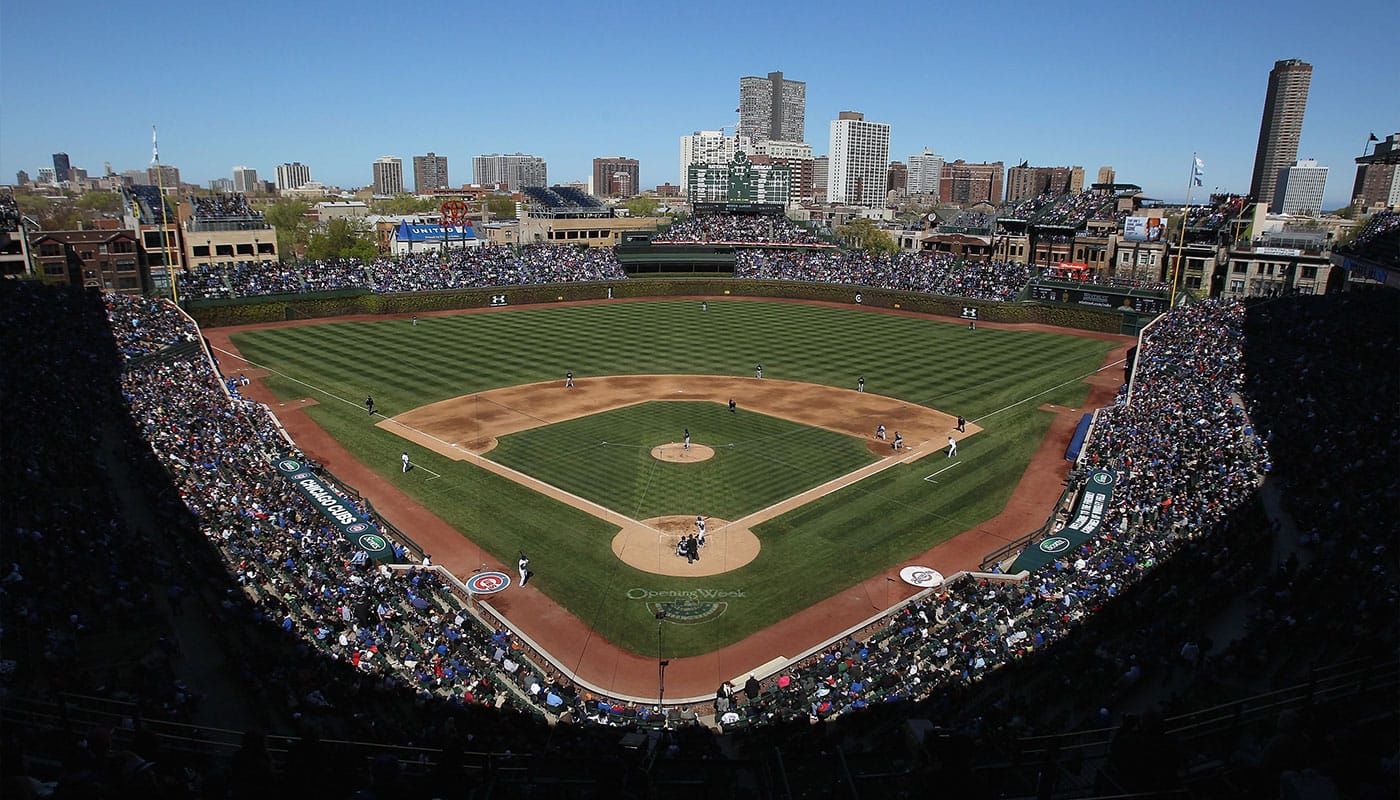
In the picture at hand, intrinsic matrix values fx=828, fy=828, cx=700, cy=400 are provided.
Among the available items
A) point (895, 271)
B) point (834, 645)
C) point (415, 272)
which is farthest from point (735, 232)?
point (834, 645)

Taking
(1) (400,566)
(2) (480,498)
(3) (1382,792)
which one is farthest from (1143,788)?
(2) (480,498)

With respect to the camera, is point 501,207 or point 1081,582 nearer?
point 1081,582

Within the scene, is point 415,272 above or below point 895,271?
below

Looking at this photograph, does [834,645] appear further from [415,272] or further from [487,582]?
[415,272]

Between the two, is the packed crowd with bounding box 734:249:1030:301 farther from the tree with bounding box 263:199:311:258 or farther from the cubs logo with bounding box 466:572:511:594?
the tree with bounding box 263:199:311:258

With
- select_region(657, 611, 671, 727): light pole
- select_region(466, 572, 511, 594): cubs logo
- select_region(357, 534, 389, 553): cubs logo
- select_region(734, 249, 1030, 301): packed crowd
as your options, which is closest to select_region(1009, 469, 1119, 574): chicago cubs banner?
select_region(657, 611, 671, 727): light pole

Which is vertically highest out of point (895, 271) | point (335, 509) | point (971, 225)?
point (971, 225)

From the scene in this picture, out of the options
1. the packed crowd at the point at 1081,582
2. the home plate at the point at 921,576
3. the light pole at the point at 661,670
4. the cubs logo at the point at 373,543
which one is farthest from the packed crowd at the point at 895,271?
the cubs logo at the point at 373,543

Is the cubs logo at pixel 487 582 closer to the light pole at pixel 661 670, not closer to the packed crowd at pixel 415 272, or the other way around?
the light pole at pixel 661 670

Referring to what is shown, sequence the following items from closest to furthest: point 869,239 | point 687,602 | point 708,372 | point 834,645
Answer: point 834,645 < point 687,602 < point 708,372 < point 869,239
